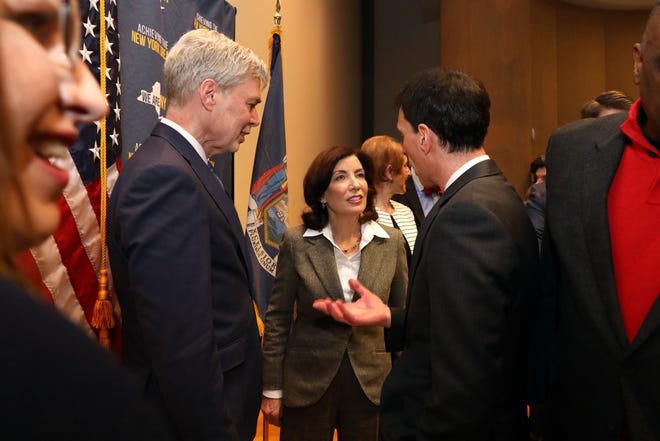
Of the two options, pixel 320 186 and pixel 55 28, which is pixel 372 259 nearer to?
pixel 320 186

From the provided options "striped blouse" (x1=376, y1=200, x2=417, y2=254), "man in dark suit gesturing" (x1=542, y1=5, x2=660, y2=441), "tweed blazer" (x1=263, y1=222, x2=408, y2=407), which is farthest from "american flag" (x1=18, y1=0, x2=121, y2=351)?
"striped blouse" (x1=376, y1=200, x2=417, y2=254)

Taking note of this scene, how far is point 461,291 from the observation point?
167 centimetres

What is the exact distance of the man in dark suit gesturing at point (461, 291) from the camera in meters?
1.66

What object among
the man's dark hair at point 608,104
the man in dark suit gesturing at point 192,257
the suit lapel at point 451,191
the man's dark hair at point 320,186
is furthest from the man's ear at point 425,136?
the man's dark hair at point 608,104

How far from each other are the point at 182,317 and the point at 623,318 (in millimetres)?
1091

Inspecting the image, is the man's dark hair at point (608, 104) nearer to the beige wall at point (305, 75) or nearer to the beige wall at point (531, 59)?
the beige wall at point (305, 75)

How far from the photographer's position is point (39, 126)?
0.54 meters

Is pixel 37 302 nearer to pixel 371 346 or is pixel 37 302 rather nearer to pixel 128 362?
pixel 128 362

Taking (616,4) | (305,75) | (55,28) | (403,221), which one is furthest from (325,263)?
(616,4)

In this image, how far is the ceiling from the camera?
890 cm

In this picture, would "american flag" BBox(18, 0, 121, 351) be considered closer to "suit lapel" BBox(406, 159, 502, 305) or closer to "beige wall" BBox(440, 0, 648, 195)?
"suit lapel" BBox(406, 159, 502, 305)

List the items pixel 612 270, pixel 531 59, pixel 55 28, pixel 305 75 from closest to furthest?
pixel 55 28 → pixel 612 270 → pixel 305 75 → pixel 531 59

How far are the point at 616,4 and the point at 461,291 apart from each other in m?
8.74

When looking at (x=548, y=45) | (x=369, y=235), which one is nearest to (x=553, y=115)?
(x=548, y=45)
